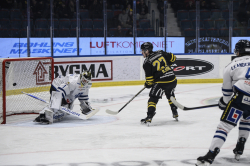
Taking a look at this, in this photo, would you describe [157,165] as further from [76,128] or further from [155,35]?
[155,35]

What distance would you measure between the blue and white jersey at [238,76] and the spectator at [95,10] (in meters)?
7.21

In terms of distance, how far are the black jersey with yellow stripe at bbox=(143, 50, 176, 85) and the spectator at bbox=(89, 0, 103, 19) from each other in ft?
17.3

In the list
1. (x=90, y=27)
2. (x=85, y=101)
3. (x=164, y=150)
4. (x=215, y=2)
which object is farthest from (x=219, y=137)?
(x=215, y=2)

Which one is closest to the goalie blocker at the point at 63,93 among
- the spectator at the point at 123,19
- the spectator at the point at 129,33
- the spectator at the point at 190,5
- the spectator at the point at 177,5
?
the spectator at the point at 129,33

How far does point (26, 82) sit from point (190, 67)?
5.42 m

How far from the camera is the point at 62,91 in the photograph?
4.52 m

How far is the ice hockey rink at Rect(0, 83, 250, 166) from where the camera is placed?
2.95m

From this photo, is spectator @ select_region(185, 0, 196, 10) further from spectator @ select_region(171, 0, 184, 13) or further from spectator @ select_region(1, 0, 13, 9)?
spectator @ select_region(1, 0, 13, 9)

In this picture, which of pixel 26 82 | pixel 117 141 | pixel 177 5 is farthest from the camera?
pixel 177 5

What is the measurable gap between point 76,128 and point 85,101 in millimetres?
598

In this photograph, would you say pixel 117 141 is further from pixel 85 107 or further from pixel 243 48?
pixel 243 48

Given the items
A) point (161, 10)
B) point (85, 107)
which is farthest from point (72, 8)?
point (85, 107)

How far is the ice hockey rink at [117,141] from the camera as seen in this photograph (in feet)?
9.69

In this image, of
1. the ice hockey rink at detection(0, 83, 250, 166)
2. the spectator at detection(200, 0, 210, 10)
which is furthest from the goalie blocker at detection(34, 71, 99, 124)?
the spectator at detection(200, 0, 210, 10)
